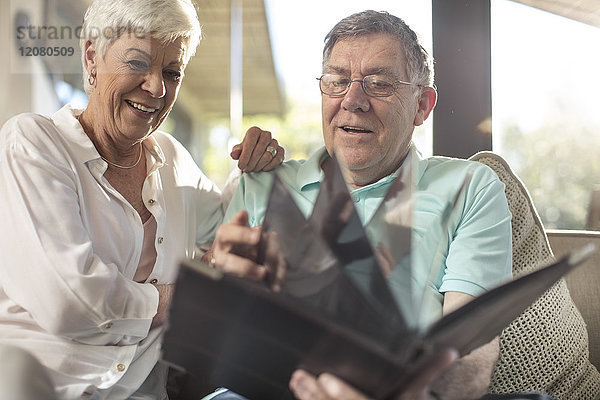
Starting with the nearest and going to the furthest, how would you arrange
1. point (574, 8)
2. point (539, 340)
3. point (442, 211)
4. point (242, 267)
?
point (242, 267) → point (442, 211) → point (539, 340) → point (574, 8)

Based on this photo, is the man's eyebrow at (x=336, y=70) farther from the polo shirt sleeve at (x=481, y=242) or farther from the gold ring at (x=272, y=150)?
the polo shirt sleeve at (x=481, y=242)

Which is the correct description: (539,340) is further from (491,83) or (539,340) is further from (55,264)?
(55,264)

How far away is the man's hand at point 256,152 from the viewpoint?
151cm

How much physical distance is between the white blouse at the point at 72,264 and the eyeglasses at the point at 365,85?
1.68ft

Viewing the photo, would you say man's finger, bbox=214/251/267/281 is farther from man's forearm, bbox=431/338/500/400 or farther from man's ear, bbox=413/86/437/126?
man's ear, bbox=413/86/437/126

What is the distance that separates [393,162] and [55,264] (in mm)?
823

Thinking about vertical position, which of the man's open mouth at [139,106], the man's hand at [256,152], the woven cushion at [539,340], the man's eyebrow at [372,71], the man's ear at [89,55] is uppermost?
the man's ear at [89,55]

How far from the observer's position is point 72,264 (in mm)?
1194

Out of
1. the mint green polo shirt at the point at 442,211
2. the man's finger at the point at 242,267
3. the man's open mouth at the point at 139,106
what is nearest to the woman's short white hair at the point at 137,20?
the man's open mouth at the point at 139,106

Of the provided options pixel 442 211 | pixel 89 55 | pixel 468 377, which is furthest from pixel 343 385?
pixel 89 55

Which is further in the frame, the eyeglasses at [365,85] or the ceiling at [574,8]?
the ceiling at [574,8]

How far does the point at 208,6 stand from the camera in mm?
2057

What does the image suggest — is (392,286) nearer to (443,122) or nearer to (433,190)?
(433,190)

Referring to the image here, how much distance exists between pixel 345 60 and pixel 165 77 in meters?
0.43
